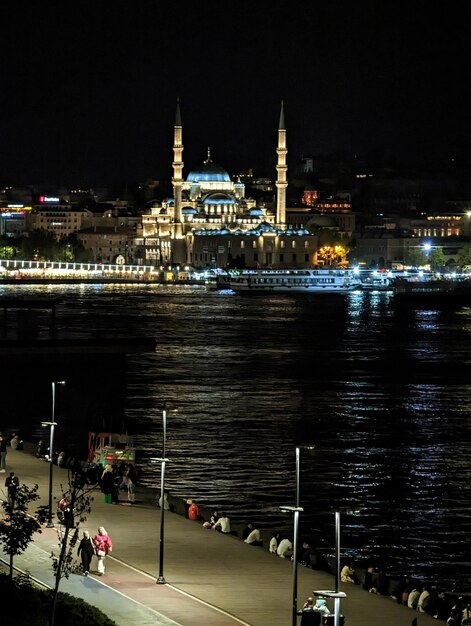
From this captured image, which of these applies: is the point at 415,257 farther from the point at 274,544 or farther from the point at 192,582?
the point at 192,582

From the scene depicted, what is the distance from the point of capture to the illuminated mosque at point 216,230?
410ft

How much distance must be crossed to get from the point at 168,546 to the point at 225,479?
584 cm

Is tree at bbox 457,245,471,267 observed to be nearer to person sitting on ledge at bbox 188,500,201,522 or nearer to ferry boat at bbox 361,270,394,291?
ferry boat at bbox 361,270,394,291

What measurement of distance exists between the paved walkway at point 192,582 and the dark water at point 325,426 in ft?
5.92

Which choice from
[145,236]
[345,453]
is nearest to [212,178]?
[145,236]

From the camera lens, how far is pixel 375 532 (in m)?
18.0

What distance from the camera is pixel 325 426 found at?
89.5 feet

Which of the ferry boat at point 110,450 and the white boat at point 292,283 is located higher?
the ferry boat at point 110,450

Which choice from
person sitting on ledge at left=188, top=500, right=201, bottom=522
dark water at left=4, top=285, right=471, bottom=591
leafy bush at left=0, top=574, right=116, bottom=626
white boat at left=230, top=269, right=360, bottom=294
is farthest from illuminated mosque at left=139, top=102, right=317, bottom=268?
leafy bush at left=0, top=574, right=116, bottom=626

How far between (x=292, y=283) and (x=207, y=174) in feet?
93.6

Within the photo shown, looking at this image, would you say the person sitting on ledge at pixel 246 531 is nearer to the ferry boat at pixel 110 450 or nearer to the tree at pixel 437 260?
the ferry boat at pixel 110 450

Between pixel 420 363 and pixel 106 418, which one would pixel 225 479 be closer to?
pixel 106 418

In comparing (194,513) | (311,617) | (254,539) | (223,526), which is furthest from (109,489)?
(311,617)

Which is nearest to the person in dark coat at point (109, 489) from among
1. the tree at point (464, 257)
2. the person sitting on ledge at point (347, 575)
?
the person sitting on ledge at point (347, 575)
